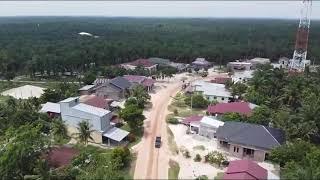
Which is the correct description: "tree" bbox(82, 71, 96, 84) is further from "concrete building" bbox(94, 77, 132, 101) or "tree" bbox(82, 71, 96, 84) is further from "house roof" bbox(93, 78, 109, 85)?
"concrete building" bbox(94, 77, 132, 101)

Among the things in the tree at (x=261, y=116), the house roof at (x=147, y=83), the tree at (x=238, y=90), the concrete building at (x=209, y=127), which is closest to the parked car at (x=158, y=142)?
the concrete building at (x=209, y=127)

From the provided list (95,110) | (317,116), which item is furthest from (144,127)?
(317,116)

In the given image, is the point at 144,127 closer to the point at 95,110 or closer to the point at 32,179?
the point at 95,110

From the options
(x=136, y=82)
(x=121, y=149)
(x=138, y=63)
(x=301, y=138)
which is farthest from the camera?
(x=138, y=63)

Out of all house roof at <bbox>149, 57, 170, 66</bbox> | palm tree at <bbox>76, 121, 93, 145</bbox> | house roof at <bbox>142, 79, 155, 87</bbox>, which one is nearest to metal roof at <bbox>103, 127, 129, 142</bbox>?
palm tree at <bbox>76, 121, 93, 145</bbox>

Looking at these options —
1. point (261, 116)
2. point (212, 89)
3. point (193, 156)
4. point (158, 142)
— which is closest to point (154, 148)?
point (158, 142)

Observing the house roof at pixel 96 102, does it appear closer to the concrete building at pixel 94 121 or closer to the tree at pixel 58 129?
the concrete building at pixel 94 121

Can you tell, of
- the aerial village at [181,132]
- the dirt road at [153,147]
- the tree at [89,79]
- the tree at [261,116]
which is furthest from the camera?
the tree at [89,79]
